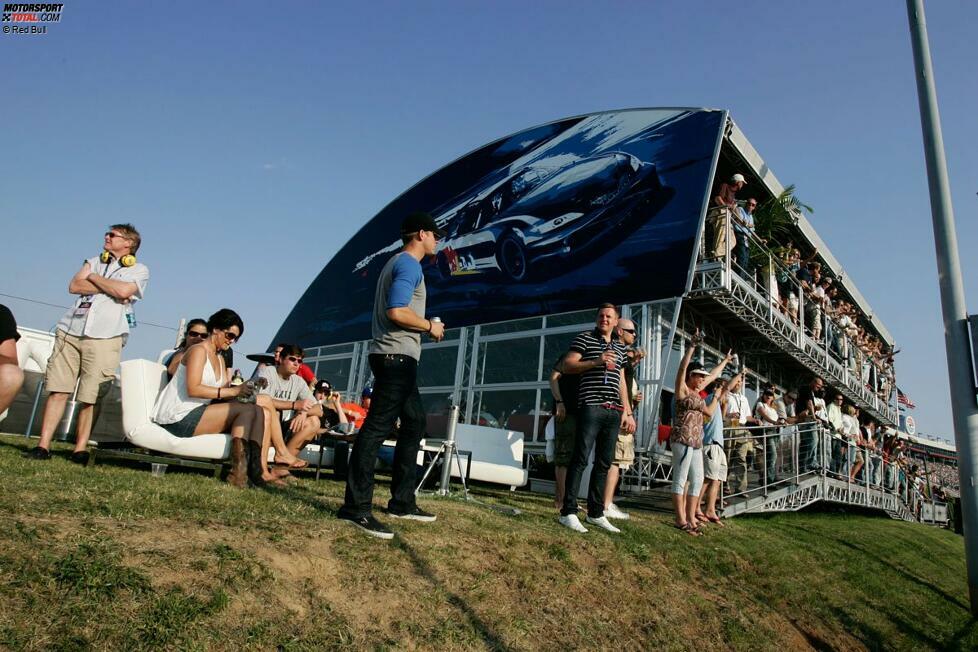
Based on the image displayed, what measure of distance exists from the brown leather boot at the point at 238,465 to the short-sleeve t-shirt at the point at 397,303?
1595mm

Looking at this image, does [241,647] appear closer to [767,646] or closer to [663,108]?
[767,646]

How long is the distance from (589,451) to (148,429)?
3404 millimetres

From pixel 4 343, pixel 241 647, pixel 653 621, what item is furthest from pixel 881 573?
pixel 4 343

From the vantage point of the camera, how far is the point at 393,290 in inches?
145

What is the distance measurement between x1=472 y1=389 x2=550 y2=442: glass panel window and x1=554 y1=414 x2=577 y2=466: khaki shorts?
6.68 m

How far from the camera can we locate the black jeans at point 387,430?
11.5 ft

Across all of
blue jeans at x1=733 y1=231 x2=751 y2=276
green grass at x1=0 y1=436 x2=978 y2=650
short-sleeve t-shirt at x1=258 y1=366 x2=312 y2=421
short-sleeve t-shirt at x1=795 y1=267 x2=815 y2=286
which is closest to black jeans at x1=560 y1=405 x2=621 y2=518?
green grass at x1=0 y1=436 x2=978 y2=650

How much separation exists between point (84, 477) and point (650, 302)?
9.89 m

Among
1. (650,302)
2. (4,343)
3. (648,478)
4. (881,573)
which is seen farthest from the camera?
(650,302)

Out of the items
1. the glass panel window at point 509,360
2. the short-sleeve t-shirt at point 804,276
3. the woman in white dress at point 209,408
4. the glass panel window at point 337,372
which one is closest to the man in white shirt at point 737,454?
the glass panel window at point 509,360

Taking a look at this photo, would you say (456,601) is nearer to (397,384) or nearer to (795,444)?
(397,384)

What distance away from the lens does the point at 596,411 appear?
4.91m

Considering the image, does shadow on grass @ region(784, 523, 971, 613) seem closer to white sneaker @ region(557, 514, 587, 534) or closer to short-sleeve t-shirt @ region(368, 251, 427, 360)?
white sneaker @ region(557, 514, 587, 534)

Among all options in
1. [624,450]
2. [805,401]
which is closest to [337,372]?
[805,401]
